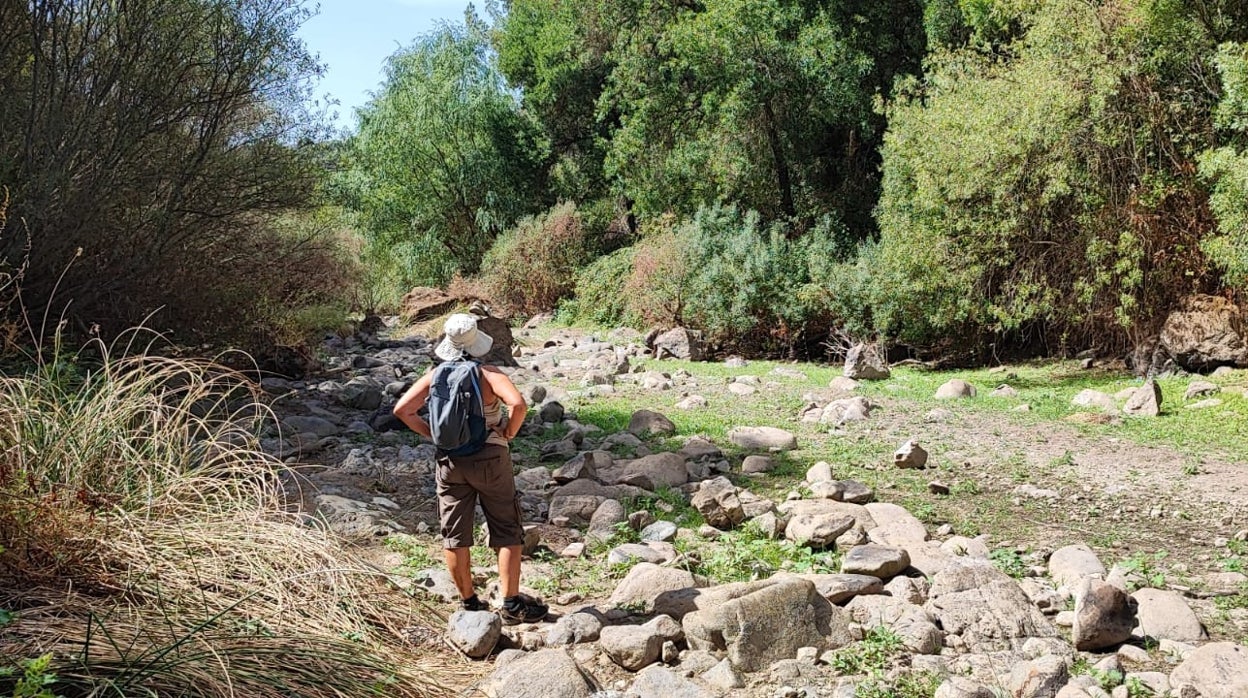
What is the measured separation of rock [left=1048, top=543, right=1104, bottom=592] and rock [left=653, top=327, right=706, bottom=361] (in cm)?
1233

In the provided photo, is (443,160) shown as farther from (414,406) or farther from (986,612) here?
(986,612)

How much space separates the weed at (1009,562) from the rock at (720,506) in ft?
5.38

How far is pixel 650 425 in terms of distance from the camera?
32.4ft

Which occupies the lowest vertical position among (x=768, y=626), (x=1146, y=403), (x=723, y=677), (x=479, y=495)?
(x=1146, y=403)

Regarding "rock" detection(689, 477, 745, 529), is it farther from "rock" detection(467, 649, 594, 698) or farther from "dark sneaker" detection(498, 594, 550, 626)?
"rock" detection(467, 649, 594, 698)

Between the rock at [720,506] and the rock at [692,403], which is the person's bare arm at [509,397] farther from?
the rock at [692,403]

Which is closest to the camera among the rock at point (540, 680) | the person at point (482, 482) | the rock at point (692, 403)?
the rock at point (540, 680)

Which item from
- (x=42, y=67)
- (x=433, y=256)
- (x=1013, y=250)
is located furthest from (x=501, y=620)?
(x=433, y=256)

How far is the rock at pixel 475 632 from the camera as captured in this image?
4.28 m

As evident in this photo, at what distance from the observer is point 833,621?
14.6 feet

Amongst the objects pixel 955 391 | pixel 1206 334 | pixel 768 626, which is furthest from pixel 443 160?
pixel 768 626

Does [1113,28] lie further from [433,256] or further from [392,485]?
[433,256]

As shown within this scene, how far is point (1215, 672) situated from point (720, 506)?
10.7 ft

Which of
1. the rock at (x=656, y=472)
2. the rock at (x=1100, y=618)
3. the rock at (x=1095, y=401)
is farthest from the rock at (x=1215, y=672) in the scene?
the rock at (x=1095, y=401)
